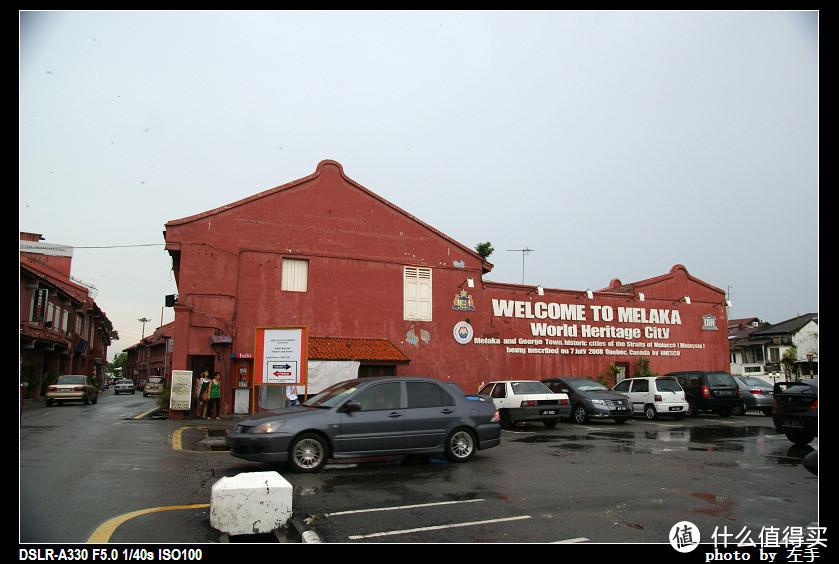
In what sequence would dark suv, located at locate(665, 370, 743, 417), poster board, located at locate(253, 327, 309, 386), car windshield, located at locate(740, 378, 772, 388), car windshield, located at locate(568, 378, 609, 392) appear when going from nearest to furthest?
poster board, located at locate(253, 327, 309, 386)
car windshield, located at locate(568, 378, 609, 392)
dark suv, located at locate(665, 370, 743, 417)
car windshield, located at locate(740, 378, 772, 388)

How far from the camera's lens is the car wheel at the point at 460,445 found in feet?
33.4

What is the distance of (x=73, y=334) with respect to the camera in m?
42.8

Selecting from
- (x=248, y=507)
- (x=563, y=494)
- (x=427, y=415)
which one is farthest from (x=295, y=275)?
(x=248, y=507)

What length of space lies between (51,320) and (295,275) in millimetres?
22867

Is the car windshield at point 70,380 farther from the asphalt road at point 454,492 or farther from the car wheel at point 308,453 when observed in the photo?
the car wheel at point 308,453

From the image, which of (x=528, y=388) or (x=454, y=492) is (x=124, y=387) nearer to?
(x=528, y=388)

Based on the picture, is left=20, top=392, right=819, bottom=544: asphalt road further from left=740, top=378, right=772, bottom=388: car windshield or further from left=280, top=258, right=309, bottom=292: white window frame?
left=740, top=378, right=772, bottom=388: car windshield

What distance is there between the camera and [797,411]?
39.3ft

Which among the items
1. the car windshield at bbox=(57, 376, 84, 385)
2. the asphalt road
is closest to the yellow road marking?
the asphalt road

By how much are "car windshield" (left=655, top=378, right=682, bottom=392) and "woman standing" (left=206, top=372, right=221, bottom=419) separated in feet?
50.9

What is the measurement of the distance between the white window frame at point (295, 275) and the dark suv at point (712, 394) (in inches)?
606

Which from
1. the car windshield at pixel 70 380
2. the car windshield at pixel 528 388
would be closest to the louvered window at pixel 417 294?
the car windshield at pixel 528 388

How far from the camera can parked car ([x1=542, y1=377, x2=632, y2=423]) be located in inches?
731
